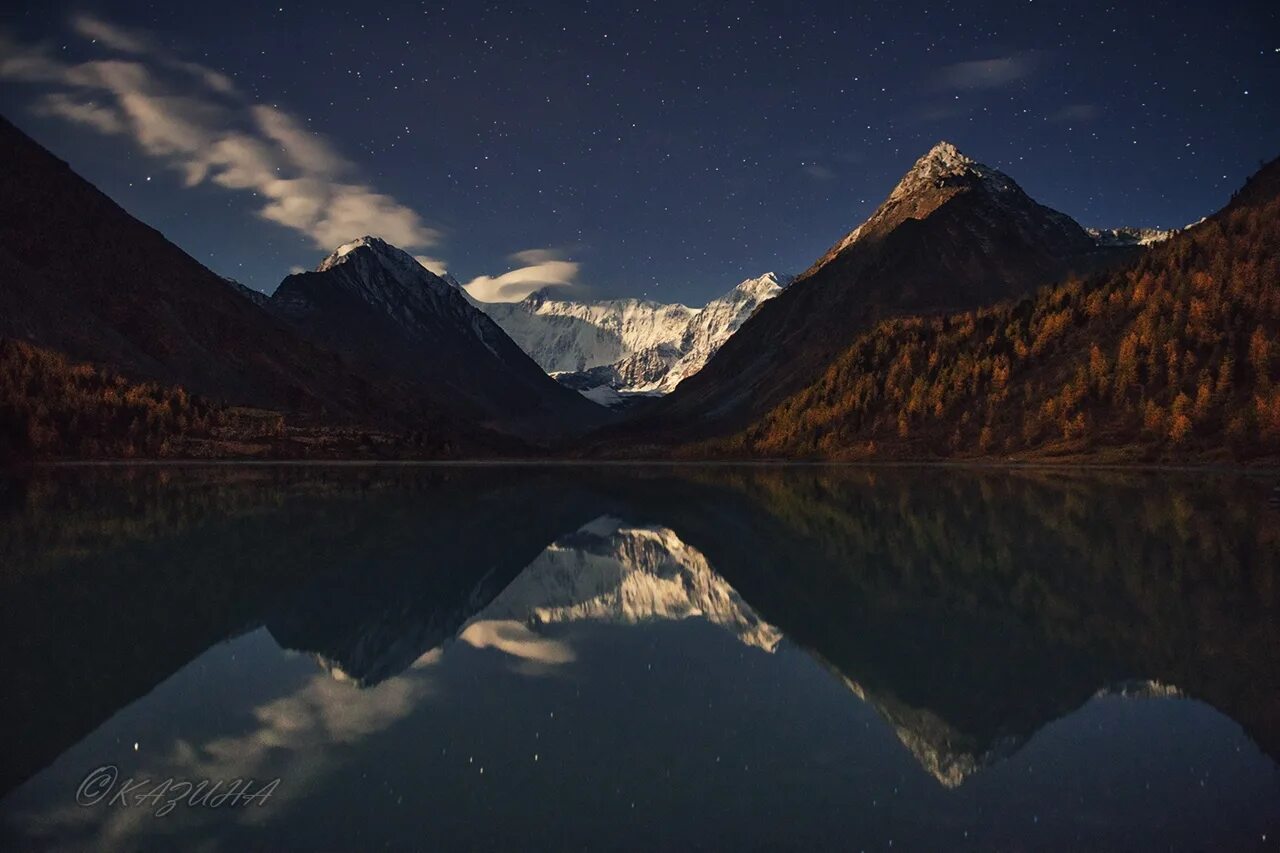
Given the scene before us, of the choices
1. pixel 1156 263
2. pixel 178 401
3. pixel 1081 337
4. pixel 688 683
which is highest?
pixel 1156 263

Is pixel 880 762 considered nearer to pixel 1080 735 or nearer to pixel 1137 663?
pixel 1080 735

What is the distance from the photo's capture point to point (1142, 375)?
15500 centimetres

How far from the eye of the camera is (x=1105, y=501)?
2852 inches

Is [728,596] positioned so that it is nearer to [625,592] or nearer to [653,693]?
[625,592]

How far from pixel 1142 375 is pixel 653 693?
16792 centimetres

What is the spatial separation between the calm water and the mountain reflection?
19 cm

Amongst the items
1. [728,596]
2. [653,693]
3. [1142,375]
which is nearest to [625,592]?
[728,596]

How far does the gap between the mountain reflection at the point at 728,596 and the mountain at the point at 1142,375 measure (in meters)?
77.7

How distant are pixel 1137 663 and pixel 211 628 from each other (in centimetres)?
2831

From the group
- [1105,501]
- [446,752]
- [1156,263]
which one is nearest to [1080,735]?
[446,752]

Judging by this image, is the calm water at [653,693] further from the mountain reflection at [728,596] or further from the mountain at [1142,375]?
the mountain at [1142,375]

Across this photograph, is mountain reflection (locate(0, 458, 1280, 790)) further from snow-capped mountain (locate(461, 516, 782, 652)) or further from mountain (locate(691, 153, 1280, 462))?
mountain (locate(691, 153, 1280, 462))

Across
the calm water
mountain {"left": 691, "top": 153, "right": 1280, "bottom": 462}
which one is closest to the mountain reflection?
the calm water

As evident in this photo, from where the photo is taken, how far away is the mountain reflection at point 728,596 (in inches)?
764
